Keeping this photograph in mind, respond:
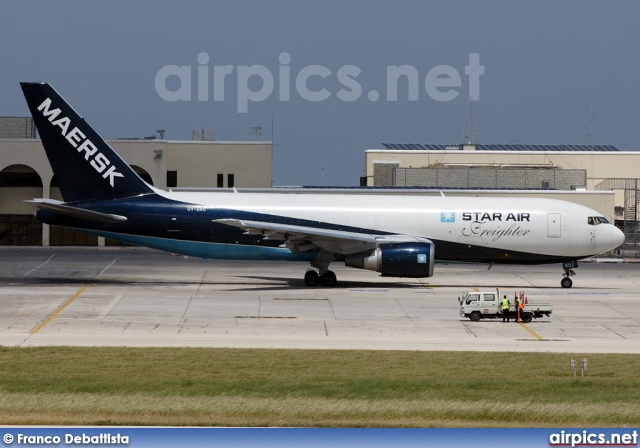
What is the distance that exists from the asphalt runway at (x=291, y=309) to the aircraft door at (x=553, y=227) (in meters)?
2.67

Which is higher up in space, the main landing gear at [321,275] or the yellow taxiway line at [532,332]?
the main landing gear at [321,275]

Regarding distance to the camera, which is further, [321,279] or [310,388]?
[321,279]

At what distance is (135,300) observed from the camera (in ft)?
131

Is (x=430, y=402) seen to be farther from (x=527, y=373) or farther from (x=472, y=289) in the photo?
(x=472, y=289)

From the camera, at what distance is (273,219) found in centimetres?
→ 4769

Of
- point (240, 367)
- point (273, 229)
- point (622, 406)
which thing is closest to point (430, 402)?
point (622, 406)

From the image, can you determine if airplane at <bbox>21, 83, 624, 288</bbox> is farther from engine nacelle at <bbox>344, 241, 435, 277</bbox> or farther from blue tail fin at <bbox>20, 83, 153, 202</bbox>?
A: engine nacelle at <bbox>344, 241, 435, 277</bbox>

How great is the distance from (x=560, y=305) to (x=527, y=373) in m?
16.9

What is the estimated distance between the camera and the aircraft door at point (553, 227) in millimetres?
48719

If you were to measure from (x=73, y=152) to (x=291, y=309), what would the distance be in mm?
15856

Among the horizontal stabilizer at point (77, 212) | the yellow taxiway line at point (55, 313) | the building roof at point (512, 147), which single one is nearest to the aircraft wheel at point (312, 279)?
the horizontal stabilizer at point (77, 212)

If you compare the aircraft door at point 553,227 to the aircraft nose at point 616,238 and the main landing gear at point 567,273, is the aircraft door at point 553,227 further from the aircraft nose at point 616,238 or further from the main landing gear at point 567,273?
the aircraft nose at point 616,238

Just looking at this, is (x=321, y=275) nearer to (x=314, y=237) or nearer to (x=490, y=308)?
(x=314, y=237)

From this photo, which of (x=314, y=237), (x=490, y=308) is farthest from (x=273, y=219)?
(x=490, y=308)
